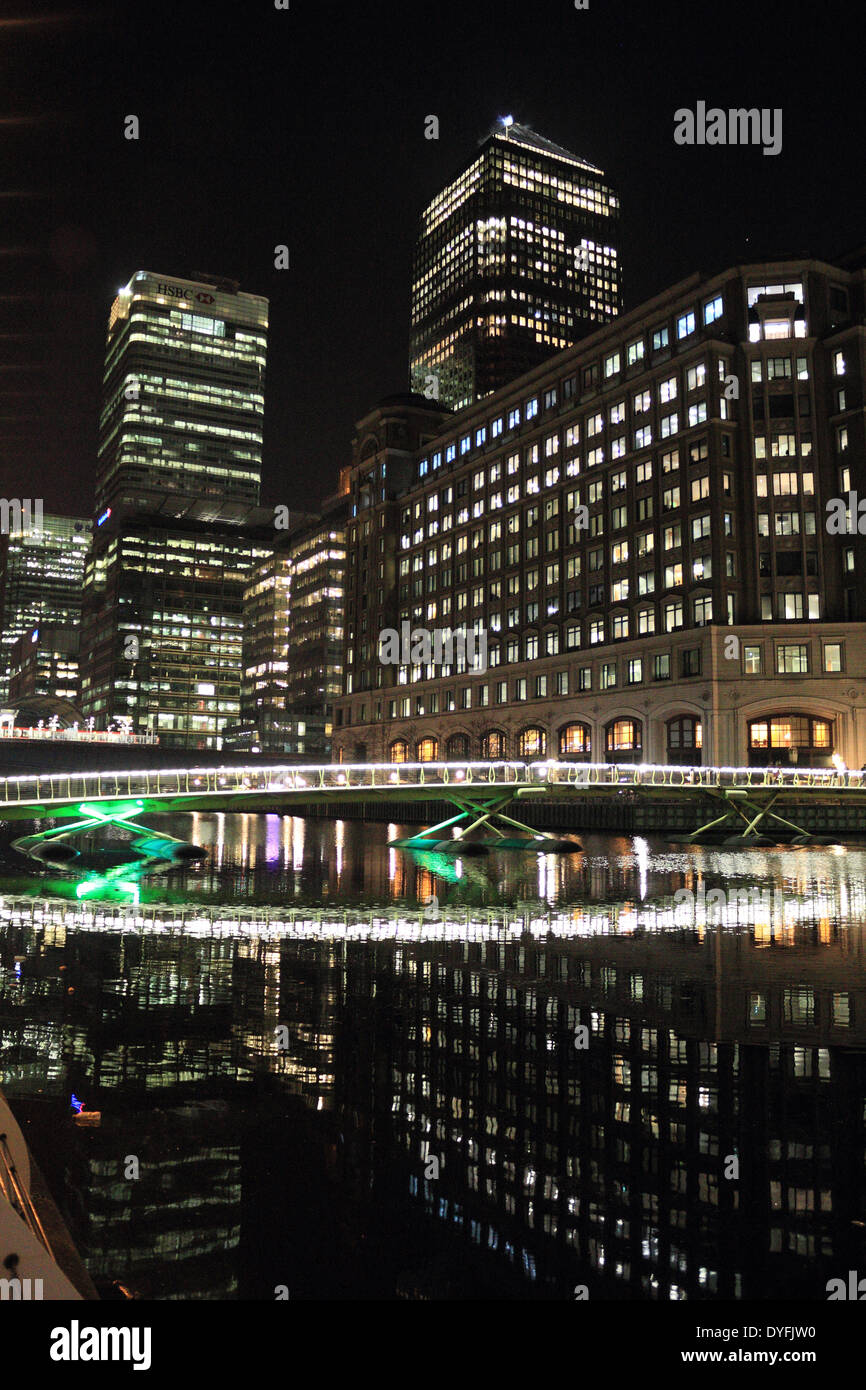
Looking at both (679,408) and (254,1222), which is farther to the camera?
(679,408)

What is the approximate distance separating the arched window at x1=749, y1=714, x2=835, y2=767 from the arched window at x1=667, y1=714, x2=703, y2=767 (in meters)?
4.59

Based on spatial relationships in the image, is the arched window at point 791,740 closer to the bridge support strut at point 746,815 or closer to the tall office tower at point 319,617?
the bridge support strut at point 746,815

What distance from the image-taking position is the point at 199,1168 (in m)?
8.30

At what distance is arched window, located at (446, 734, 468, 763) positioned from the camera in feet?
384

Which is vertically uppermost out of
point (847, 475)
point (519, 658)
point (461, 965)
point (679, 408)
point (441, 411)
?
point (441, 411)

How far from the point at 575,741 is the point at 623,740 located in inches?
305

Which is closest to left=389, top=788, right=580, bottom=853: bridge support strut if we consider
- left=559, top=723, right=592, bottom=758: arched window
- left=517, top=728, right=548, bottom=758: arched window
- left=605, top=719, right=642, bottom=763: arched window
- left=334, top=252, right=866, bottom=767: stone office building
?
left=334, top=252, right=866, bottom=767: stone office building

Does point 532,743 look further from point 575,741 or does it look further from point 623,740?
point 623,740

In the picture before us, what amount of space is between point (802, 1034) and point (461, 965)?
22.7 feet

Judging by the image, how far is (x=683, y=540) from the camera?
87.8 m

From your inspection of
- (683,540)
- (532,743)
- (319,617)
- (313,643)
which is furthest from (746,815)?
(313,643)

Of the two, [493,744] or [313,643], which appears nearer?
[493,744]
